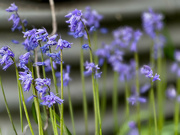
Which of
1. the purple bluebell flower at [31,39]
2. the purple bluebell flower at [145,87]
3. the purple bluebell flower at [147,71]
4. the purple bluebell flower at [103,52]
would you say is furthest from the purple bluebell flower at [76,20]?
the purple bluebell flower at [145,87]

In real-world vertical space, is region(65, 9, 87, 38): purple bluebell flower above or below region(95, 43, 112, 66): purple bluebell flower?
above

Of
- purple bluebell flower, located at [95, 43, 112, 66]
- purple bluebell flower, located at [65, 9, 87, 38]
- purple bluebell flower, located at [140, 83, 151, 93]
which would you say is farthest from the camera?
purple bluebell flower, located at [140, 83, 151, 93]

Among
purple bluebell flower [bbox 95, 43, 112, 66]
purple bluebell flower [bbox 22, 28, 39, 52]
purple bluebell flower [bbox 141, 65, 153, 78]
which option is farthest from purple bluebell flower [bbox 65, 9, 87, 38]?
purple bluebell flower [bbox 95, 43, 112, 66]

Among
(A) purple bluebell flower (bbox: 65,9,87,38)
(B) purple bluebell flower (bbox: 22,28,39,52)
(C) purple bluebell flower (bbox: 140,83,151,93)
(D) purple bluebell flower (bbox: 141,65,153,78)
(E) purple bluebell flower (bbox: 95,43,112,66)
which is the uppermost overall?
(A) purple bluebell flower (bbox: 65,9,87,38)

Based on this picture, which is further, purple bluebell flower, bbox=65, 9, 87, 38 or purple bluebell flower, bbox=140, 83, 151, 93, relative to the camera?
purple bluebell flower, bbox=140, 83, 151, 93

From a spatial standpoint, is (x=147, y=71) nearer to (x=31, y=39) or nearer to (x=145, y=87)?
(x=31, y=39)

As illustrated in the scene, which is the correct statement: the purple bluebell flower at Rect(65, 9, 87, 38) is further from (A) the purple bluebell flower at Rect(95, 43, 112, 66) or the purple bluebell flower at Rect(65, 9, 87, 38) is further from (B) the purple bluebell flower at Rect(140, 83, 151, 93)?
(B) the purple bluebell flower at Rect(140, 83, 151, 93)

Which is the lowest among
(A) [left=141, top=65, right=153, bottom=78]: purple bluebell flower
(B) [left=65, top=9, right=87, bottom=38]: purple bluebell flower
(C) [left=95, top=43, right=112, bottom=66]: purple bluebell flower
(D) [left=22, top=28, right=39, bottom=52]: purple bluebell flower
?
(A) [left=141, top=65, right=153, bottom=78]: purple bluebell flower

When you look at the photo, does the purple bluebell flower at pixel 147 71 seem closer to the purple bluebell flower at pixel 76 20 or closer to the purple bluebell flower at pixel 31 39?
the purple bluebell flower at pixel 76 20

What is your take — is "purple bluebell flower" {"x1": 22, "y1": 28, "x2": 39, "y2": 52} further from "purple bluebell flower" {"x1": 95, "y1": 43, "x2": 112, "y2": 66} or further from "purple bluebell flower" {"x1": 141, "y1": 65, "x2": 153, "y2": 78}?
"purple bluebell flower" {"x1": 95, "y1": 43, "x2": 112, "y2": 66}

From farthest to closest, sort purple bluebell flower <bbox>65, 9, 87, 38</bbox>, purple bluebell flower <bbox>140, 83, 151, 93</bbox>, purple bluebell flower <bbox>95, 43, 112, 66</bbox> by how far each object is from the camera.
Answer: purple bluebell flower <bbox>140, 83, 151, 93</bbox>, purple bluebell flower <bbox>95, 43, 112, 66</bbox>, purple bluebell flower <bbox>65, 9, 87, 38</bbox>

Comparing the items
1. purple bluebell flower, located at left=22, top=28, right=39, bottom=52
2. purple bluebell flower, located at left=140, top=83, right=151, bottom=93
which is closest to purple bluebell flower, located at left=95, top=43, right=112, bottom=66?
purple bluebell flower, located at left=140, top=83, right=151, bottom=93

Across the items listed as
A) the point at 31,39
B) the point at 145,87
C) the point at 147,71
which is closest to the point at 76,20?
the point at 31,39
